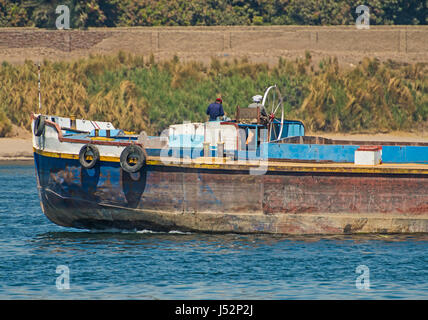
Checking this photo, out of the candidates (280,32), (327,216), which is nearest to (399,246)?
(327,216)

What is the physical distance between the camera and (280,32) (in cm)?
6169

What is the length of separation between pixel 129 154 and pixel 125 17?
46521 mm

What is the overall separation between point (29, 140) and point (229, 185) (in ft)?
75.1

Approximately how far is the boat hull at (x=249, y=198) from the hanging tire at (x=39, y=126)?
3.13 ft

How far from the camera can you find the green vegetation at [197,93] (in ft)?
145

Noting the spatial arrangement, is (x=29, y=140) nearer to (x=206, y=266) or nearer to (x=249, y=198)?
(x=249, y=198)

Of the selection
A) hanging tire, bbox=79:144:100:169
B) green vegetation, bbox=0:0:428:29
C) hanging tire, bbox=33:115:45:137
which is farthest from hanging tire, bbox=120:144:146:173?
green vegetation, bbox=0:0:428:29

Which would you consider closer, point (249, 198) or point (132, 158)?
point (132, 158)

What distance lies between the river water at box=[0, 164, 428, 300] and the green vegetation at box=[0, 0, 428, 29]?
43.5 meters

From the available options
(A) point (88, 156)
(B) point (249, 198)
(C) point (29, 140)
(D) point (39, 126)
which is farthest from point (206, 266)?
(C) point (29, 140)

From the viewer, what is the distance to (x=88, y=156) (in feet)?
73.8

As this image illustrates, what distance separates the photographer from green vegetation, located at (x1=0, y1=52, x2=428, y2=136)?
145ft

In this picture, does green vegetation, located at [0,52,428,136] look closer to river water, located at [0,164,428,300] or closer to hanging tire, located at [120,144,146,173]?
river water, located at [0,164,428,300]
